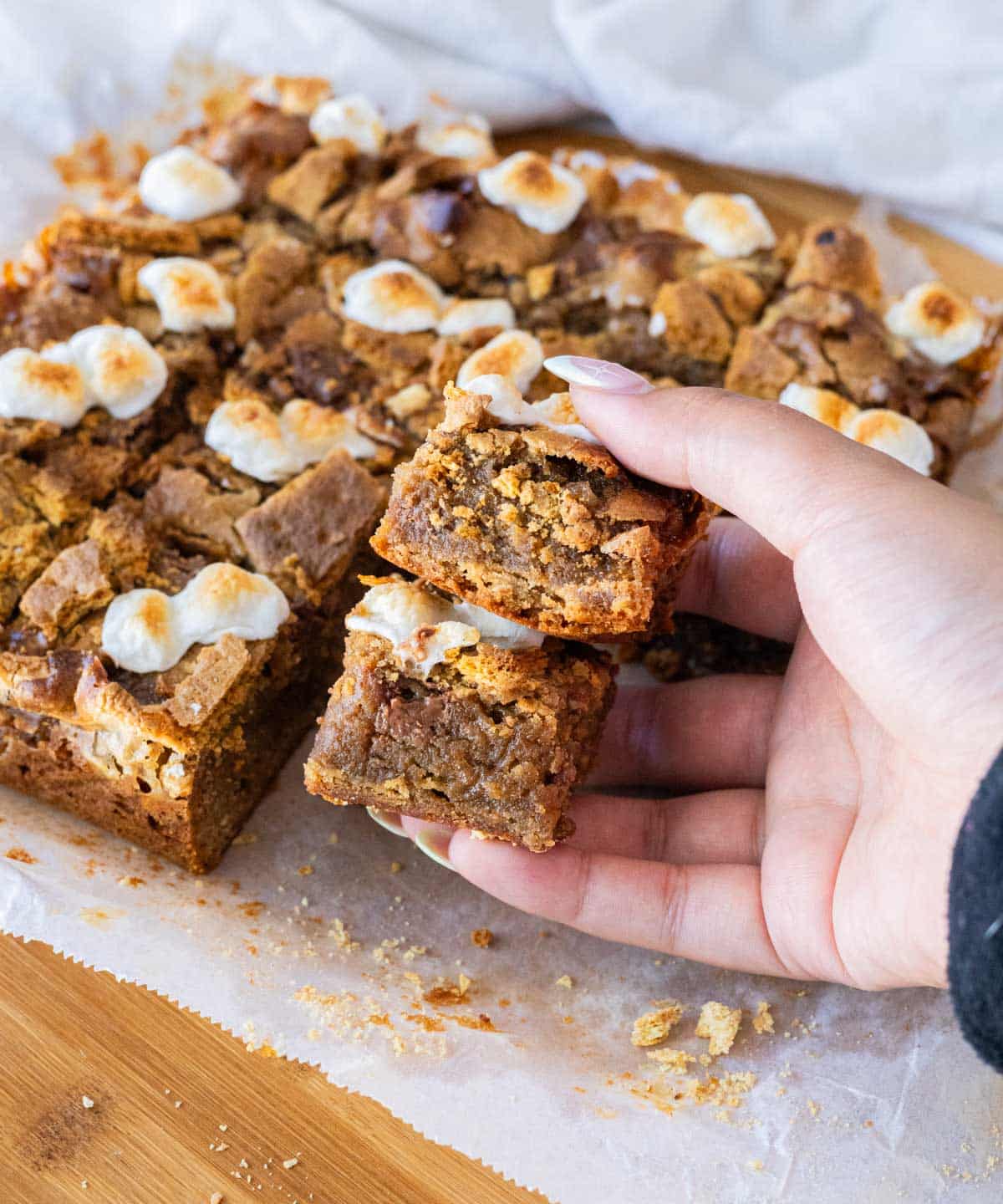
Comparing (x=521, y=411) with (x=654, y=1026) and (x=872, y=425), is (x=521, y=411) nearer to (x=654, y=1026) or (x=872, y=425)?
(x=872, y=425)

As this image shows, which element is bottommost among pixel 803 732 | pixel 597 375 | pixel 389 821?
pixel 389 821

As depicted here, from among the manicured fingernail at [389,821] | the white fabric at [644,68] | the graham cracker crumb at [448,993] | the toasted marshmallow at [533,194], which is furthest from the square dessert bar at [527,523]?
the white fabric at [644,68]

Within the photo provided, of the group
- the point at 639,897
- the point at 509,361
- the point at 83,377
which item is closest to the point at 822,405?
the point at 509,361

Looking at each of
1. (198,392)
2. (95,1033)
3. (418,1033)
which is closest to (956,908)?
(418,1033)

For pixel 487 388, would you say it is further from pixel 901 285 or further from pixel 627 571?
pixel 901 285

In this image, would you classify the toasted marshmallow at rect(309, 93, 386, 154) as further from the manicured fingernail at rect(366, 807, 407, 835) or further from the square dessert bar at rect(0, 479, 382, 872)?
the manicured fingernail at rect(366, 807, 407, 835)

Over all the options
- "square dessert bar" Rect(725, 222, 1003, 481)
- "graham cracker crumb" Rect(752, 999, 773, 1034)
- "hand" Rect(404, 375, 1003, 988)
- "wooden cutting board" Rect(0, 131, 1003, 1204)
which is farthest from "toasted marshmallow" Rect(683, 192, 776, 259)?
"wooden cutting board" Rect(0, 131, 1003, 1204)
